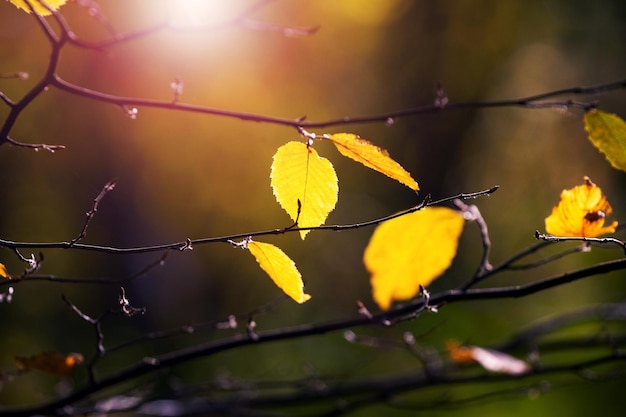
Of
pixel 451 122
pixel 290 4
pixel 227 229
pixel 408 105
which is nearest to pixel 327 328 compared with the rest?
pixel 227 229

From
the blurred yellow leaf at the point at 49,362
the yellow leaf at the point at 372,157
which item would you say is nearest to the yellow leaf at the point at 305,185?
the yellow leaf at the point at 372,157

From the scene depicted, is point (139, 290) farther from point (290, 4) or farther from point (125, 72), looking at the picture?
point (290, 4)

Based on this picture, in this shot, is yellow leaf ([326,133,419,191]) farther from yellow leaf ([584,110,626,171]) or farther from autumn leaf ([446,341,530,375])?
autumn leaf ([446,341,530,375])

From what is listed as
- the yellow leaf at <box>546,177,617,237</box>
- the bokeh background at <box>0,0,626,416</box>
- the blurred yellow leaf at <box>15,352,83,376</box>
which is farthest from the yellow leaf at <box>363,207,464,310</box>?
the bokeh background at <box>0,0,626,416</box>

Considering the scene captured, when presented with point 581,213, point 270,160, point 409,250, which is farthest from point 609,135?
point 270,160

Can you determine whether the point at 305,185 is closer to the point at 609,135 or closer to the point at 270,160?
the point at 609,135
